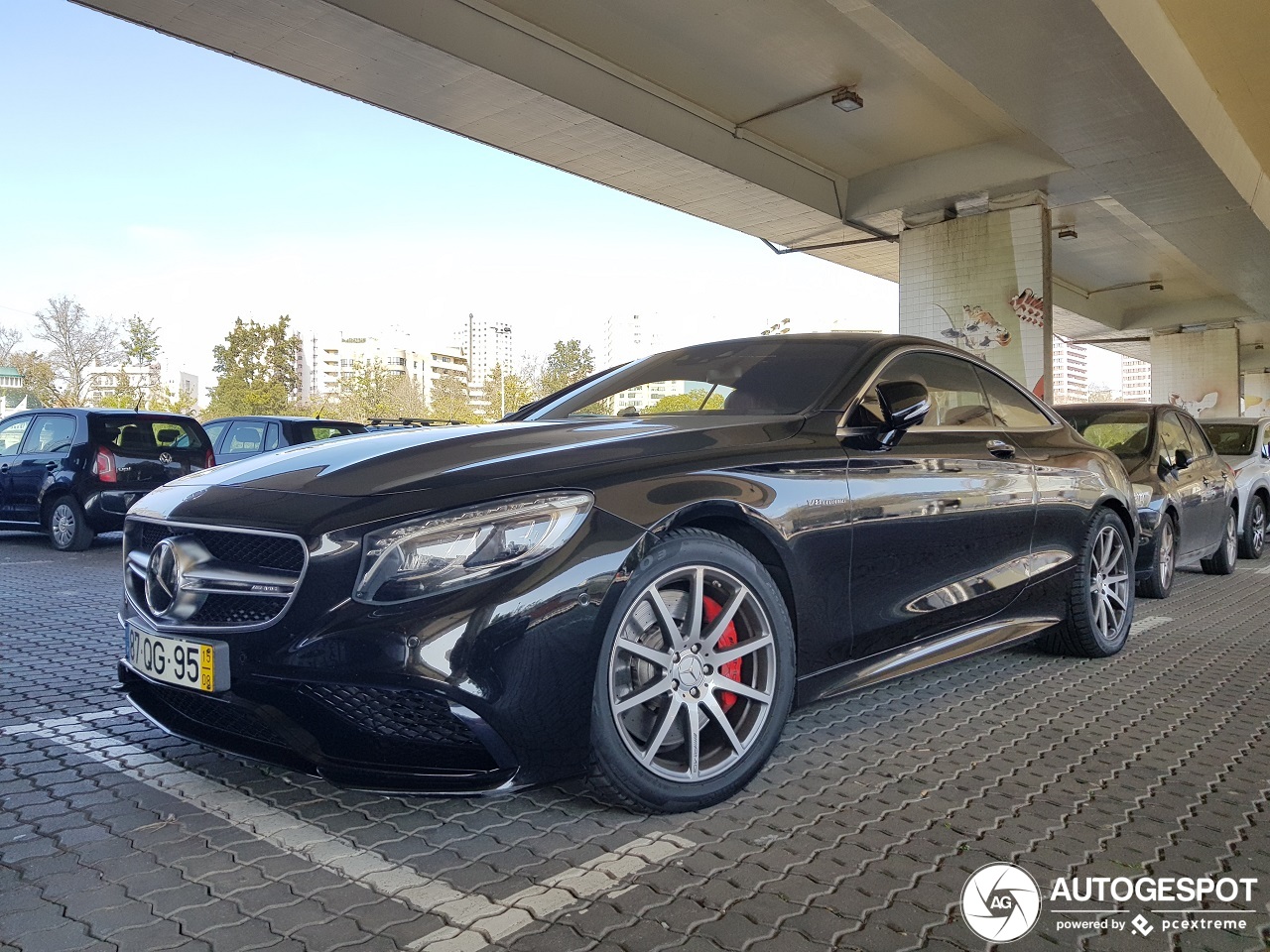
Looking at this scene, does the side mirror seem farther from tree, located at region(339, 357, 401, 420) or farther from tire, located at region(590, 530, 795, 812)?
tree, located at region(339, 357, 401, 420)

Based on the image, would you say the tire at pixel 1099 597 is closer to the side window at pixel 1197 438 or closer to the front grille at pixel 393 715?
the front grille at pixel 393 715

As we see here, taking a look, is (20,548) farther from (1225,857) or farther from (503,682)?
(1225,857)

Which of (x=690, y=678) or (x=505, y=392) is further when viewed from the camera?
(x=505, y=392)

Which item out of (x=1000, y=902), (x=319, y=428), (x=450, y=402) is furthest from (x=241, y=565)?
(x=450, y=402)

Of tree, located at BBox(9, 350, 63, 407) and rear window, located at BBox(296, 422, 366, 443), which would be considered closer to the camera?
rear window, located at BBox(296, 422, 366, 443)

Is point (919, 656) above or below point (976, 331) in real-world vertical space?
below

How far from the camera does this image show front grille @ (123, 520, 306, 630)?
2.28m

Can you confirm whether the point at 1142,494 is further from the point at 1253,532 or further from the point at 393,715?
the point at 393,715

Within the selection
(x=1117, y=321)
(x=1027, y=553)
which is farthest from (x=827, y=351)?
(x=1117, y=321)

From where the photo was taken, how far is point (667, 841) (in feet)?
7.76

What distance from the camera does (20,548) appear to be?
9844mm

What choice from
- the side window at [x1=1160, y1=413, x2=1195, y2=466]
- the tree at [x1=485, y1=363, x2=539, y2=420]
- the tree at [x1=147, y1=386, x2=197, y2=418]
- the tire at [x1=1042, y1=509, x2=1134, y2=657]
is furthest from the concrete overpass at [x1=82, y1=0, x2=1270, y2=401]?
the tree at [x1=485, y1=363, x2=539, y2=420]

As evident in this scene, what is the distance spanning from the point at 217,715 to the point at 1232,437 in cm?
1005

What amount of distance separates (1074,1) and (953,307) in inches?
346
